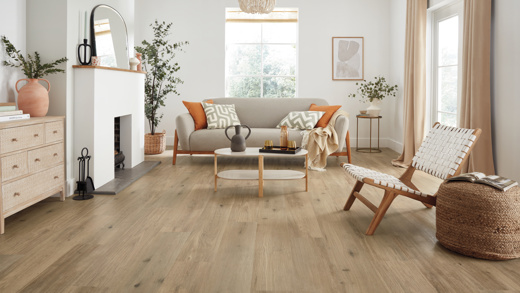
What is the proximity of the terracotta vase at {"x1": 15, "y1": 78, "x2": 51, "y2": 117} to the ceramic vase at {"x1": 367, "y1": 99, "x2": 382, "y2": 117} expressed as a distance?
4.99 metres

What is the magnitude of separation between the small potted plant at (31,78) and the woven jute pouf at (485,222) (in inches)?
121

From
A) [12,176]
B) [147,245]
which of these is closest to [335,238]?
[147,245]

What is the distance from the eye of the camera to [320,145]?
18.0 ft

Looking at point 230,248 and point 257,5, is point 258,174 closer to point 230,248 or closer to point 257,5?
point 230,248

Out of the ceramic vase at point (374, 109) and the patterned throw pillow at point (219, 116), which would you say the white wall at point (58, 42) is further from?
the ceramic vase at point (374, 109)

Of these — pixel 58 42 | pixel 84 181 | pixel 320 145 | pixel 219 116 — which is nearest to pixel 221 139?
pixel 219 116

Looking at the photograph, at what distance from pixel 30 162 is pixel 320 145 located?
322cm

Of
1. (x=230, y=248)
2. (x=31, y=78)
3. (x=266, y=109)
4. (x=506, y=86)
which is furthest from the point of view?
(x=266, y=109)

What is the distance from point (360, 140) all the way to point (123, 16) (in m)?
4.38

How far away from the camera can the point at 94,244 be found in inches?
108

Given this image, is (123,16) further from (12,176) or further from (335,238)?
(335,238)

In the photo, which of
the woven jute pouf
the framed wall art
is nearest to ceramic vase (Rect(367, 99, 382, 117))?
the framed wall art

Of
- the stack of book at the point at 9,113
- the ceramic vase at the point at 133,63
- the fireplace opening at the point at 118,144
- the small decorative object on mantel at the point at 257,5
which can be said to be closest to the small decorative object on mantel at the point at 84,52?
the stack of book at the point at 9,113

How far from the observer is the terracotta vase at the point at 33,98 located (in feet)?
11.7
